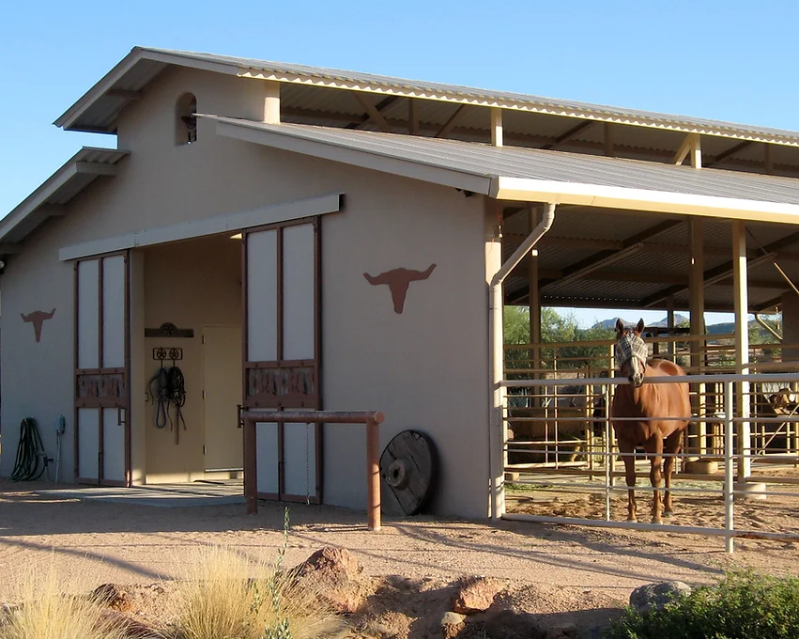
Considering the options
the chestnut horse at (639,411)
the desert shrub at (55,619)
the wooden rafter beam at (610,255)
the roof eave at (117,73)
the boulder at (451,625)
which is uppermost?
the roof eave at (117,73)

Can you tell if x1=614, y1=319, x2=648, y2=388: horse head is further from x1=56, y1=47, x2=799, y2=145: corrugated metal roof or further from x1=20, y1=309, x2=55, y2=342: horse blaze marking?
x1=20, y1=309, x2=55, y2=342: horse blaze marking

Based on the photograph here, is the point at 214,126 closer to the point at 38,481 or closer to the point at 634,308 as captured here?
the point at 38,481

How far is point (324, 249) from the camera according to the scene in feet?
42.9

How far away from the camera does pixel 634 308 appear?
23531mm

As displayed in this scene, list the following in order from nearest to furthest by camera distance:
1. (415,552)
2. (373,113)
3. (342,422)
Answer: (415,552) < (342,422) < (373,113)

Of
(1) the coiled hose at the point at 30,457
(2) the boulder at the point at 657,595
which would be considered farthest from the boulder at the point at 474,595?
(1) the coiled hose at the point at 30,457

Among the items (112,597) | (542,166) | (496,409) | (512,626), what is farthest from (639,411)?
(112,597)

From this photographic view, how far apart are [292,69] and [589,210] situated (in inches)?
159

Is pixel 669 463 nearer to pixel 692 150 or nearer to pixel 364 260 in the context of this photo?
pixel 364 260

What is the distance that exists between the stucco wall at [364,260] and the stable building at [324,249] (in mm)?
29

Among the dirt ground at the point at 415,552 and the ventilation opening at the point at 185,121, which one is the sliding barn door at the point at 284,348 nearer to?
the dirt ground at the point at 415,552

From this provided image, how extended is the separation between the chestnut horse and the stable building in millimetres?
1178

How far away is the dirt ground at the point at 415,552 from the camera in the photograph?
7609 millimetres

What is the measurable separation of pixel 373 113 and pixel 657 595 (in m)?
9.95
